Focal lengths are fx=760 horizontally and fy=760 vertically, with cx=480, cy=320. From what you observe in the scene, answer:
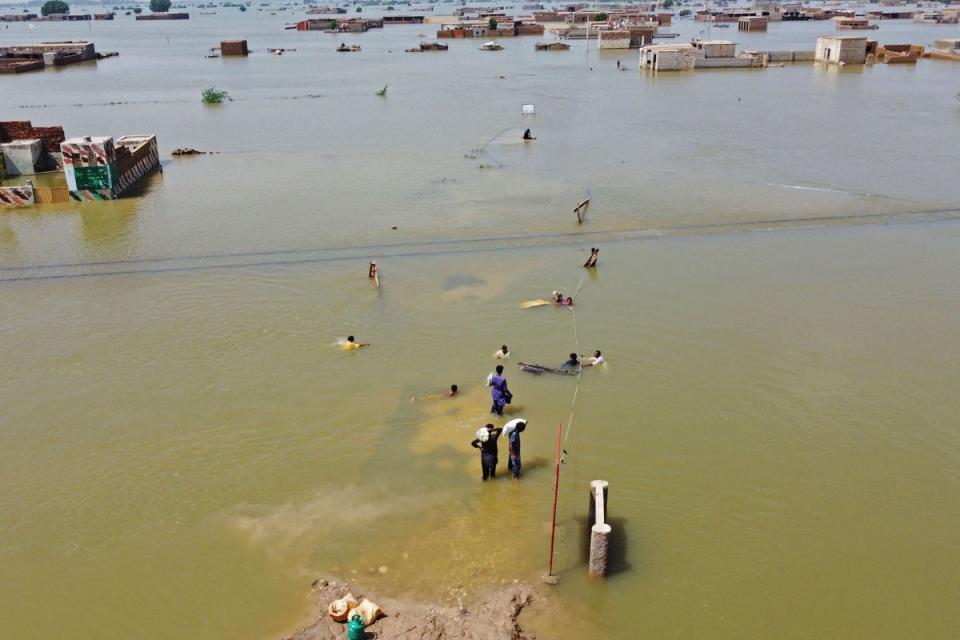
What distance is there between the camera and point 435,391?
17.3 metres

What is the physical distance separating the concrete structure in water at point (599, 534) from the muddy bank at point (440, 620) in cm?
105

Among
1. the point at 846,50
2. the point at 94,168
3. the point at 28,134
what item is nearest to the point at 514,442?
the point at 94,168

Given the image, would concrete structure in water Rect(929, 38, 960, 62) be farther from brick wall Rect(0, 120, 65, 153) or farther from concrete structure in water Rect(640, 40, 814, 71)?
brick wall Rect(0, 120, 65, 153)

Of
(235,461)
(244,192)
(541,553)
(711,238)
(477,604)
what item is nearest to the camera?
(477,604)

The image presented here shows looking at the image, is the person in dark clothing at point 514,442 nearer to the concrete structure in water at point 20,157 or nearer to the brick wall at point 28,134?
→ the concrete structure in water at point 20,157

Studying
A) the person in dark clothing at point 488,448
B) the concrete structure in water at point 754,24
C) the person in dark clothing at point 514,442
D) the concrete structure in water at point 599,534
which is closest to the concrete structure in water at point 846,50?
the concrete structure in water at point 754,24

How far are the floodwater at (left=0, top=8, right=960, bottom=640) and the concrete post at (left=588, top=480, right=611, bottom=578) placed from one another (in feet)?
1.11

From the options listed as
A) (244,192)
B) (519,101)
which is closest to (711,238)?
(244,192)

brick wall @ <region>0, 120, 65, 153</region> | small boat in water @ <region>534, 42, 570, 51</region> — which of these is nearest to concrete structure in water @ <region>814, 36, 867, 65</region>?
small boat in water @ <region>534, 42, 570, 51</region>

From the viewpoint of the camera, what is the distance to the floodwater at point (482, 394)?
11.9 meters

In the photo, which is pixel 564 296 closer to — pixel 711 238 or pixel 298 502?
pixel 711 238

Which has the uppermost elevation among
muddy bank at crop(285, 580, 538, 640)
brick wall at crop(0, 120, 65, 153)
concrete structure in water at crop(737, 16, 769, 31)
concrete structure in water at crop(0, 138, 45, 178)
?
concrete structure in water at crop(737, 16, 769, 31)

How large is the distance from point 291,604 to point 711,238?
68.9 ft

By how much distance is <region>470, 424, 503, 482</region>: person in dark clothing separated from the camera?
13.5 m
